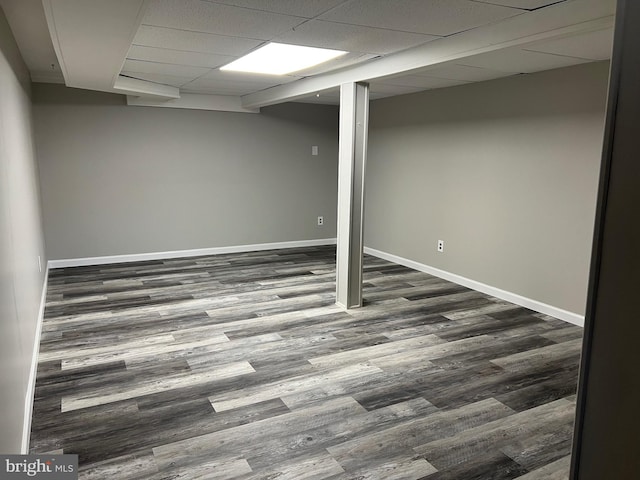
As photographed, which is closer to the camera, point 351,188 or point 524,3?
point 524,3

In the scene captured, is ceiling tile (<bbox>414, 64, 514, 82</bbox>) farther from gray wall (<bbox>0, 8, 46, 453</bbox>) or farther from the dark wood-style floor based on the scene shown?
gray wall (<bbox>0, 8, 46, 453</bbox>)

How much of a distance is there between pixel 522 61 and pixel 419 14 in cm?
161

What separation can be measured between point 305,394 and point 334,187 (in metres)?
4.80

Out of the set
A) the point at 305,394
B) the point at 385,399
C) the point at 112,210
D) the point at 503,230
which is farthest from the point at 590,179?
the point at 112,210

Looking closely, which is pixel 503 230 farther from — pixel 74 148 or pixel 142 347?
pixel 74 148

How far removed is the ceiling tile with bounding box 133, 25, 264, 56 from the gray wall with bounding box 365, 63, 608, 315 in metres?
2.63

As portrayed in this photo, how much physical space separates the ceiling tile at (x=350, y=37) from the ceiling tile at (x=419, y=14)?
0.38 ft

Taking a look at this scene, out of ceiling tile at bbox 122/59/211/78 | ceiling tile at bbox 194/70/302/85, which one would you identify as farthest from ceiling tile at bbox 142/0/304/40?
ceiling tile at bbox 194/70/302/85

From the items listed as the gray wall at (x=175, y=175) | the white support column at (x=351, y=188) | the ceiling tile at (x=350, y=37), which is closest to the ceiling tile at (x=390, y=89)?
the white support column at (x=351, y=188)

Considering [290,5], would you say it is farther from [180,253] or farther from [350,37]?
[180,253]

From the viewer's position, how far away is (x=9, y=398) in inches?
74.9

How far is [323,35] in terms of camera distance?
2.93 meters

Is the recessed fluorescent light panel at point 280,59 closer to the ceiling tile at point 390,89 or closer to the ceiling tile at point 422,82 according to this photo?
the ceiling tile at point 422,82

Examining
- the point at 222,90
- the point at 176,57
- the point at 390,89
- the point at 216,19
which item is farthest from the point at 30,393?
the point at 390,89
